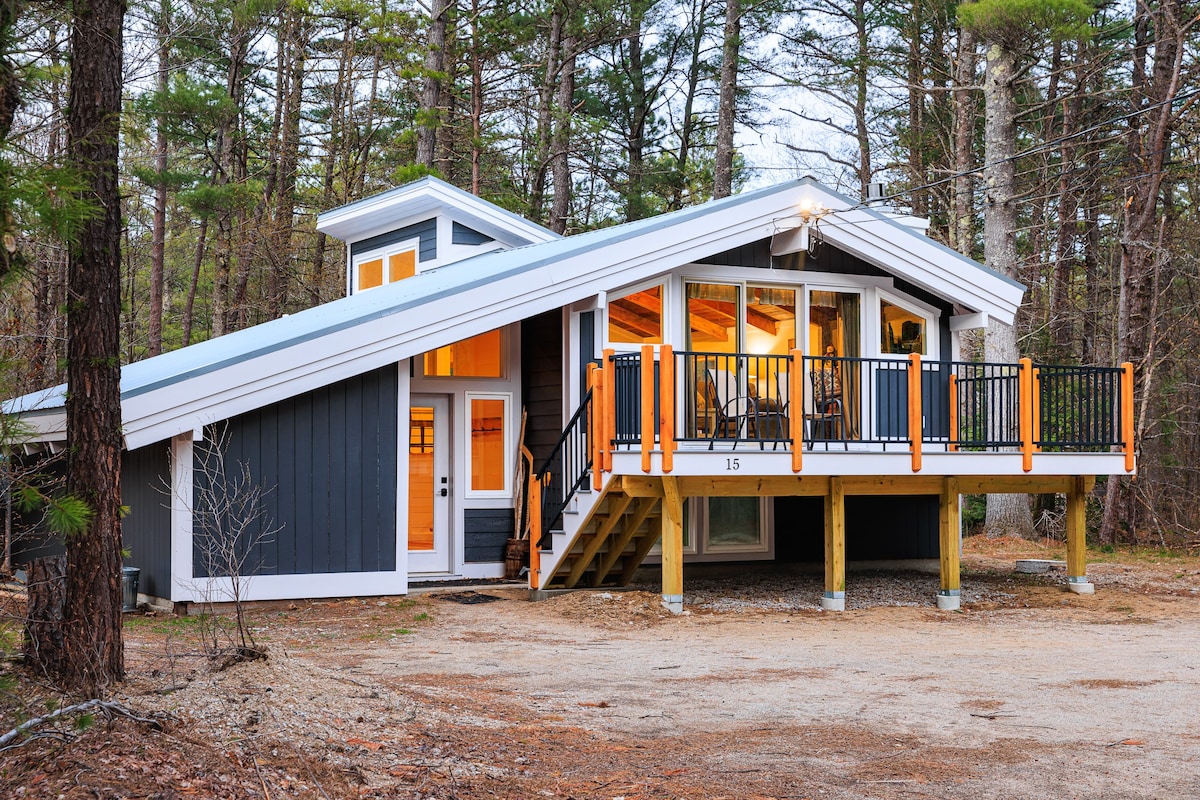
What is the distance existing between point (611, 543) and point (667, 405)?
2503mm

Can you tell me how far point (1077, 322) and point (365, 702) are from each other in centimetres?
2241

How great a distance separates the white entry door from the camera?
1348 centimetres

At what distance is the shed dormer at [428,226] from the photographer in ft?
53.1

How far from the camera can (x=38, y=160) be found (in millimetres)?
4516

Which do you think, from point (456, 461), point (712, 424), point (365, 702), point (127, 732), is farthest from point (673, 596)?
point (127, 732)

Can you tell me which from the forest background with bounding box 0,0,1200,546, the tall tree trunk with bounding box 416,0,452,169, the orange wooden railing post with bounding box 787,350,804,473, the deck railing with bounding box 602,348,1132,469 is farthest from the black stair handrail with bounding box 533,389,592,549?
the tall tree trunk with bounding box 416,0,452,169

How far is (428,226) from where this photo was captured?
16719 millimetres

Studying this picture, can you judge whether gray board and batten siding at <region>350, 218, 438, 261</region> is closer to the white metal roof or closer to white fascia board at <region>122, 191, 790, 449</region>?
the white metal roof

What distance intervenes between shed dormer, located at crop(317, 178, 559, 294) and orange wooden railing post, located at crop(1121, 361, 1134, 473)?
7789mm

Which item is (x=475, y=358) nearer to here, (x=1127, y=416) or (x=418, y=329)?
(x=418, y=329)

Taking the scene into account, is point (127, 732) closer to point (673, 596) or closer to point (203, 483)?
point (203, 483)

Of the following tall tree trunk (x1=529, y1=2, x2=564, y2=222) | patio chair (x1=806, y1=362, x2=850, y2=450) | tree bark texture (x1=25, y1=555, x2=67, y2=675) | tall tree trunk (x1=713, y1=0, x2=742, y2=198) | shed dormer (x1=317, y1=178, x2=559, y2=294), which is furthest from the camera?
tall tree trunk (x1=529, y1=2, x2=564, y2=222)

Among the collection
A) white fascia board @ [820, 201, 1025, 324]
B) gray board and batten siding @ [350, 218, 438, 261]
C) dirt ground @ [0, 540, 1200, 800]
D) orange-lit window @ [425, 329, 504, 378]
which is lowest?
dirt ground @ [0, 540, 1200, 800]

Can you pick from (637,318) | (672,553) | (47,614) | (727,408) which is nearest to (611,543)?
(672,553)
